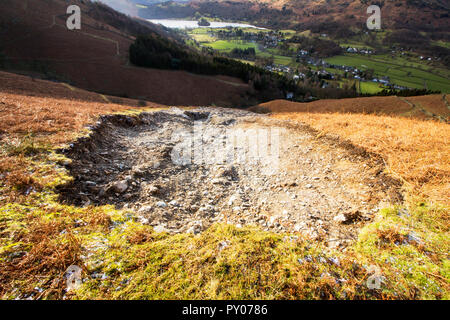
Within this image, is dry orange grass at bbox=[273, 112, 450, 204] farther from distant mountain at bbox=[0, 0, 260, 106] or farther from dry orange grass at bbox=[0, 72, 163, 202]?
distant mountain at bbox=[0, 0, 260, 106]

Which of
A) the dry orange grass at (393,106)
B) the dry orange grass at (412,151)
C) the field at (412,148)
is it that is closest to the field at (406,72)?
the dry orange grass at (393,106)

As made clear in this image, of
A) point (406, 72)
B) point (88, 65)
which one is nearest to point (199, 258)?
point (88, 65)

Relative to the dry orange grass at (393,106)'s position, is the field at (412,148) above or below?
below

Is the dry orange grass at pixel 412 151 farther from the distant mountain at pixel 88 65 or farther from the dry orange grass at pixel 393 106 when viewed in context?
the distant mountain at pixel 88 65

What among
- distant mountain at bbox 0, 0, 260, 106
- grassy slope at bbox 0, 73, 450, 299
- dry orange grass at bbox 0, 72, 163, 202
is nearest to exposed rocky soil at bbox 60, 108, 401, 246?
grassy slope at bbox 0, 73, 450, 299
